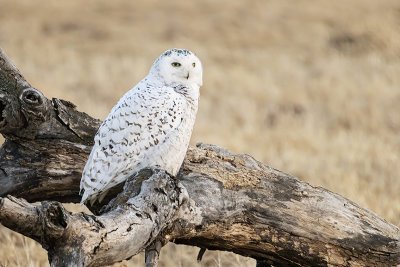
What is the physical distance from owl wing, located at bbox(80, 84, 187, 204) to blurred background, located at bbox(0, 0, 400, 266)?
141 centimetres

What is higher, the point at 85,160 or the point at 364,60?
the point at 364,60

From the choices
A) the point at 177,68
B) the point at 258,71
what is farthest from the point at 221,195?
the point at 258,71

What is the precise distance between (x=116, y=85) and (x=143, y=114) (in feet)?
27.3

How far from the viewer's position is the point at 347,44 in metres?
15.0

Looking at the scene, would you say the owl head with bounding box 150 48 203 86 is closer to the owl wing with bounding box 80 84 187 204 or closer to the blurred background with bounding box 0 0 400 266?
the owl wing with bounding box 80 84 187 204

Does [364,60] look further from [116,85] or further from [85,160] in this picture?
[85,160]

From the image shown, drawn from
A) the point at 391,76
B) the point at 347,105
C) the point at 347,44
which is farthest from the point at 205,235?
the point at 347,44

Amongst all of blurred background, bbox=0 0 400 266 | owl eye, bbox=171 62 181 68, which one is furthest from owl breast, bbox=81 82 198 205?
blurred background, bbox=0 0 400 266

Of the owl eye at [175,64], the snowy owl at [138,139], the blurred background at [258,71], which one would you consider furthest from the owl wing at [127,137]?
the blurred background at [258,71]

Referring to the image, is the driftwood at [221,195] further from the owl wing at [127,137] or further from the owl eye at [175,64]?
the owl eye at [175,64]

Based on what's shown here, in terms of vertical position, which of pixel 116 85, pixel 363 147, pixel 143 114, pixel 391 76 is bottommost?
pixel 143 114

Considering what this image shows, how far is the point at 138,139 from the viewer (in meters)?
3.72

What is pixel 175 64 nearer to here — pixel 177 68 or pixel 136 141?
pixel 177 68

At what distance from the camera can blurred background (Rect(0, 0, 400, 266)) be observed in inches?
320
